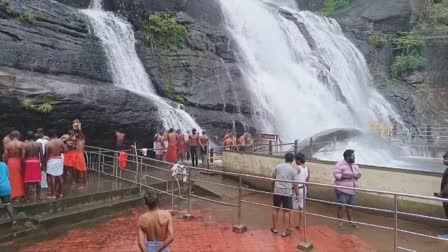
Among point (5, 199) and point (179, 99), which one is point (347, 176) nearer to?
point (5, 199)

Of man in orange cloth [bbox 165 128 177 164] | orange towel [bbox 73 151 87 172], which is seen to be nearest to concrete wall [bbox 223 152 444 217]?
man in orange cloth [bbox 165 128 177 164]

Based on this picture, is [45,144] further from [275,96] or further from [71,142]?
[275,96]

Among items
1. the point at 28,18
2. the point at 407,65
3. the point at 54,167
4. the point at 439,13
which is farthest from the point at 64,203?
the point at 439,13

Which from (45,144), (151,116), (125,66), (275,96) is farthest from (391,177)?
(275,96)

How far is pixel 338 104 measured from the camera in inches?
1008

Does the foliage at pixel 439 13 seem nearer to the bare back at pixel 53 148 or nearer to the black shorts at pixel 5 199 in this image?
the bare back at pixel 53 148

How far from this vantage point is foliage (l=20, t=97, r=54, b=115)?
1228 centimetres

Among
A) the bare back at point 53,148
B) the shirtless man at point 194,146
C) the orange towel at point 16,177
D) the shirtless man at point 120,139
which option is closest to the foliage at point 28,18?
the shirtless man at point 120,139

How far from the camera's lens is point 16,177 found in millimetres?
8516

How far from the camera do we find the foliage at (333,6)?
3928 cm

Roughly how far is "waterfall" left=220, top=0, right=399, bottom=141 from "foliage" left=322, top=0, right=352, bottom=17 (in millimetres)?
7408

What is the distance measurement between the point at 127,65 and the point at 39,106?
5.57m

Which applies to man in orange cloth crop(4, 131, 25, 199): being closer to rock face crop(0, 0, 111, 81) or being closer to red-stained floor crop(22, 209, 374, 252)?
red-stained floor crop(22, 209, 374, 252)

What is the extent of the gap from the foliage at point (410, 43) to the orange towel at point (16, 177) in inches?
1221
